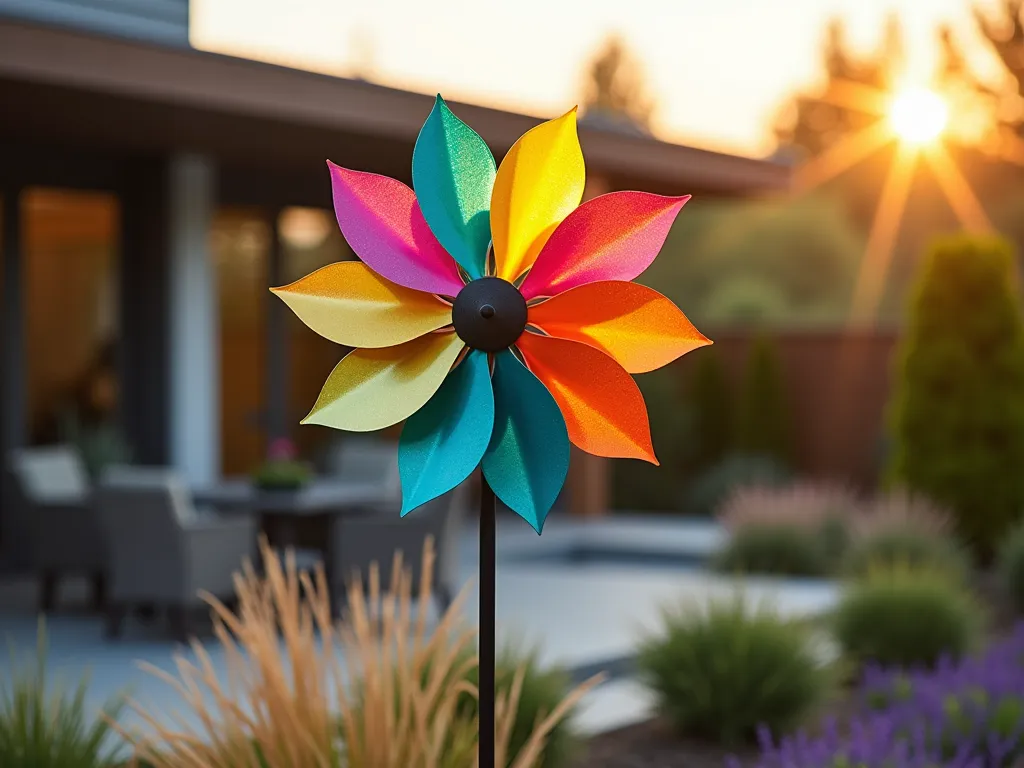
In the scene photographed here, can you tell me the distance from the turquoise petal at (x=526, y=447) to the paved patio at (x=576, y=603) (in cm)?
174

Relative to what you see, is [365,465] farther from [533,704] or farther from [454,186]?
[454,186]

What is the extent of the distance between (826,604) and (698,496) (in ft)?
20.9

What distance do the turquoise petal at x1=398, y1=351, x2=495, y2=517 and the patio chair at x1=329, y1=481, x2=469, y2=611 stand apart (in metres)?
4.28

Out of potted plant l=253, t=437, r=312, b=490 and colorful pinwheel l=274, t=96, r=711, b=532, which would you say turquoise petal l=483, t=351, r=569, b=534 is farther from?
potted plant l=253, t=437, r=312, b=490

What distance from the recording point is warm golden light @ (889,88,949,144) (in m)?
28.5

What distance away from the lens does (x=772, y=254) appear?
36.3 metres

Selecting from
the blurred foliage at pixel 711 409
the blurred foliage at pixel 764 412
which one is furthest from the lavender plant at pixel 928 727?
the blurred foliage at pixel 711 409

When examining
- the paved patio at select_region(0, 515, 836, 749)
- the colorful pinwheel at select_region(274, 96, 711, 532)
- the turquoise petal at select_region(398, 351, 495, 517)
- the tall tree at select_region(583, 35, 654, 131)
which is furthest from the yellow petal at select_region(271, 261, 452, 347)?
the tall tree at select_region(583, 35, 654, 131)

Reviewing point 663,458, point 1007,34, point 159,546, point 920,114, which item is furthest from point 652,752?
point 920,114

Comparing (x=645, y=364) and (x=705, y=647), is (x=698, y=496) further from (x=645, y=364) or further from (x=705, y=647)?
(x=645, y=364)

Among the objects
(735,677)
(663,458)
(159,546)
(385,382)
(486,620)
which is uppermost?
(663,458)

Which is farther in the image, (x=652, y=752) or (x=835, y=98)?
(x=835, y=98)

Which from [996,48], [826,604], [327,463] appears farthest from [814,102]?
[826,604]

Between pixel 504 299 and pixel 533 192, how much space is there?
203 millimetres
